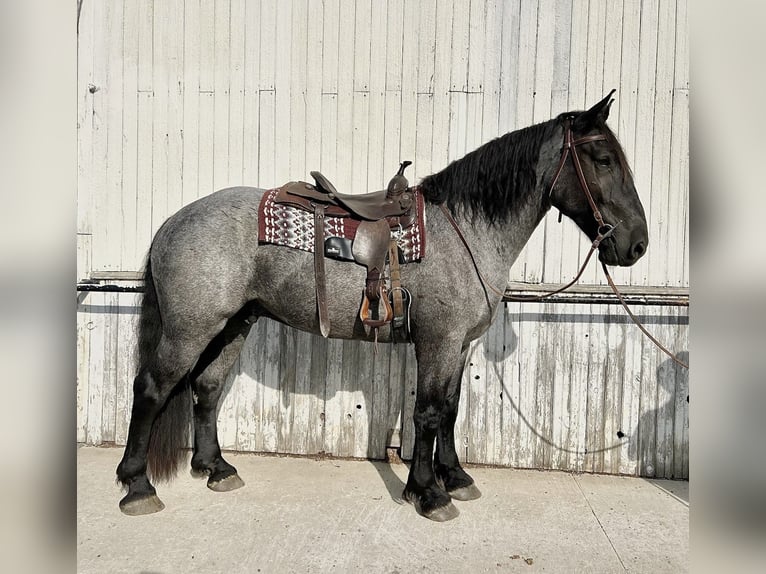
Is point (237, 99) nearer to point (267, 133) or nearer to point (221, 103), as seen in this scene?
point (221, 103)

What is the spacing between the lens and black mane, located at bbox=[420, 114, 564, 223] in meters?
2.64

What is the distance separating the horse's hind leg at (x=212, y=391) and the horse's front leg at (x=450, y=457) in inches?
49.8

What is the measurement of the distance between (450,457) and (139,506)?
1.81 m

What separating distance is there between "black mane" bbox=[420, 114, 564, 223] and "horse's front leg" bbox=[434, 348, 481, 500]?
93cm

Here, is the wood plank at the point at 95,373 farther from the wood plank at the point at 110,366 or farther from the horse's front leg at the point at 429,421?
the horse's front leg at the point at 429,421

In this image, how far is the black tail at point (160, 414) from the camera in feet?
9.48

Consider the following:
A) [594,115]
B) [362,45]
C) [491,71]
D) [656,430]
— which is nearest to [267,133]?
[362,45]

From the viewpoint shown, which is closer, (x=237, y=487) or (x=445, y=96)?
(x=237, y=487)
